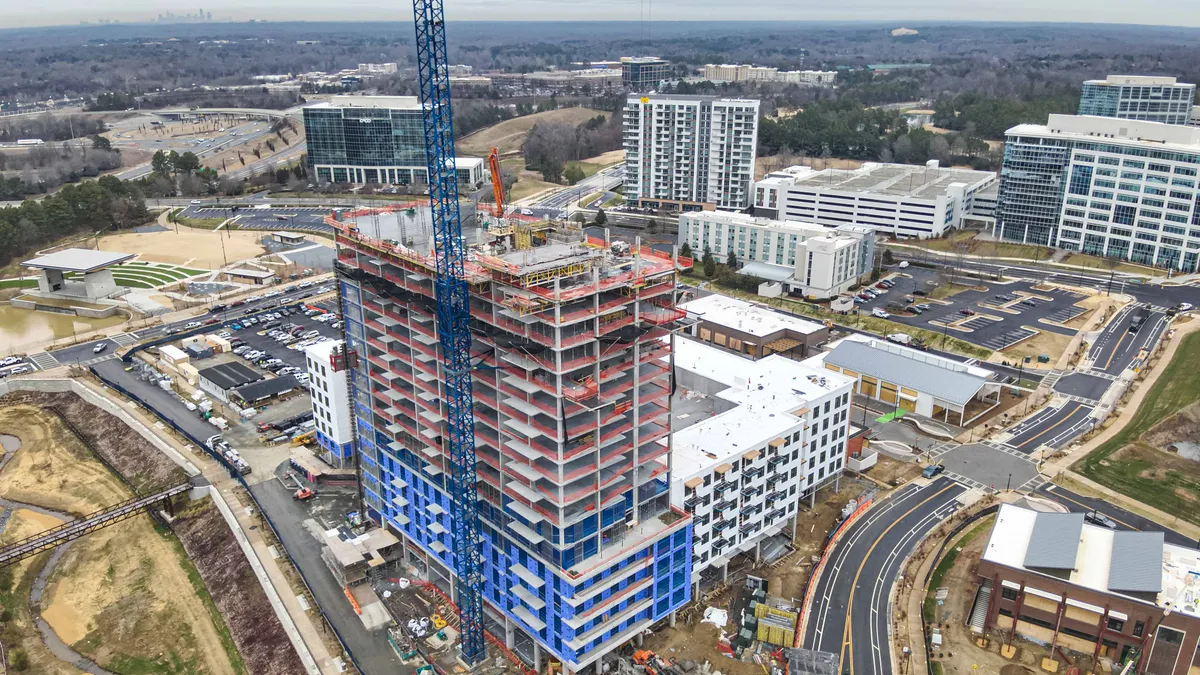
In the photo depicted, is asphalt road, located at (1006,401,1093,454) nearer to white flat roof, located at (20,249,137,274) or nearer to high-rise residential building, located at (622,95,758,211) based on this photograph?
high-rise residential building, located at (622,95,758,211)

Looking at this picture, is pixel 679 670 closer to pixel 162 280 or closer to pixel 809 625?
pixel 809 625

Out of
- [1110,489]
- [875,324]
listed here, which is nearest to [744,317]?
[875,324]

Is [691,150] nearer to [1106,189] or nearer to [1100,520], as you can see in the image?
[1106,189]

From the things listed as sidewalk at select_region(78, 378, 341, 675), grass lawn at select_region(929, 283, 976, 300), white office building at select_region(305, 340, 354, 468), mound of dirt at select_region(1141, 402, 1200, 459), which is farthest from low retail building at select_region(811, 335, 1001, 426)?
sidewalk at select_region(78, 378, 341, 675)

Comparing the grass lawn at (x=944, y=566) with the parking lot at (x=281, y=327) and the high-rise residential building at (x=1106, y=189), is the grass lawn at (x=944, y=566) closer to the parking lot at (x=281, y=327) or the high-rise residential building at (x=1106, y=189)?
the parking lot at (x=281, y=327)

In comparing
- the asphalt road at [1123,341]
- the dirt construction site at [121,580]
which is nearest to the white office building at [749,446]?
the dirt construction site at [121,580]

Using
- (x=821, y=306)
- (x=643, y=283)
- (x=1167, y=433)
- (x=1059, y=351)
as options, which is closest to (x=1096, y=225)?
(x=1059, y=351)
